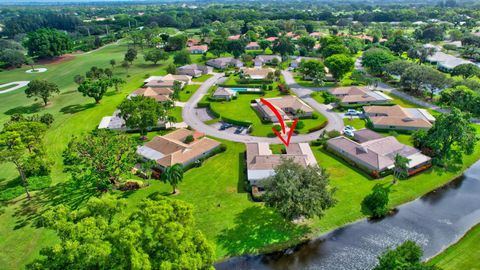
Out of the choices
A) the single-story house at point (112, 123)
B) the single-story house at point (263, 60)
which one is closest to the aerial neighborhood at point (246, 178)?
the single-story house at point (112, 123)

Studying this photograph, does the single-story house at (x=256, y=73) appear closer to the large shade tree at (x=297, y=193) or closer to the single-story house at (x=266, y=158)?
the single-story house at (x=266, y=158)

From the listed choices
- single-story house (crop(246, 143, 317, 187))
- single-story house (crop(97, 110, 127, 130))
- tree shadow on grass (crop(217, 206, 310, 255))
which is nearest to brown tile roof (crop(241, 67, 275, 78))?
single-story house (crop(97, 110, 127, 130))

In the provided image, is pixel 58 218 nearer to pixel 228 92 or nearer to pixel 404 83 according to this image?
pixel 228 92

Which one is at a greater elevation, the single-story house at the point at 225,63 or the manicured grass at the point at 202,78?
the single-story house at the point at 225,63

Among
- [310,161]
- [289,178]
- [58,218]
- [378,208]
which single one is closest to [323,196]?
[289,178]

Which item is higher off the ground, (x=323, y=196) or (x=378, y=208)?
(x=323, y=196)

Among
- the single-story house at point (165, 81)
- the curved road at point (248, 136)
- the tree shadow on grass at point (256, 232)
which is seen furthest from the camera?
the single-story house at point (165, 81)

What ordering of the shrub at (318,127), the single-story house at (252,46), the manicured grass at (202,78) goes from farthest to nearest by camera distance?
the single-story house at (252,46) → the manicured grass at (202,78) → the shrub at (318,127)
